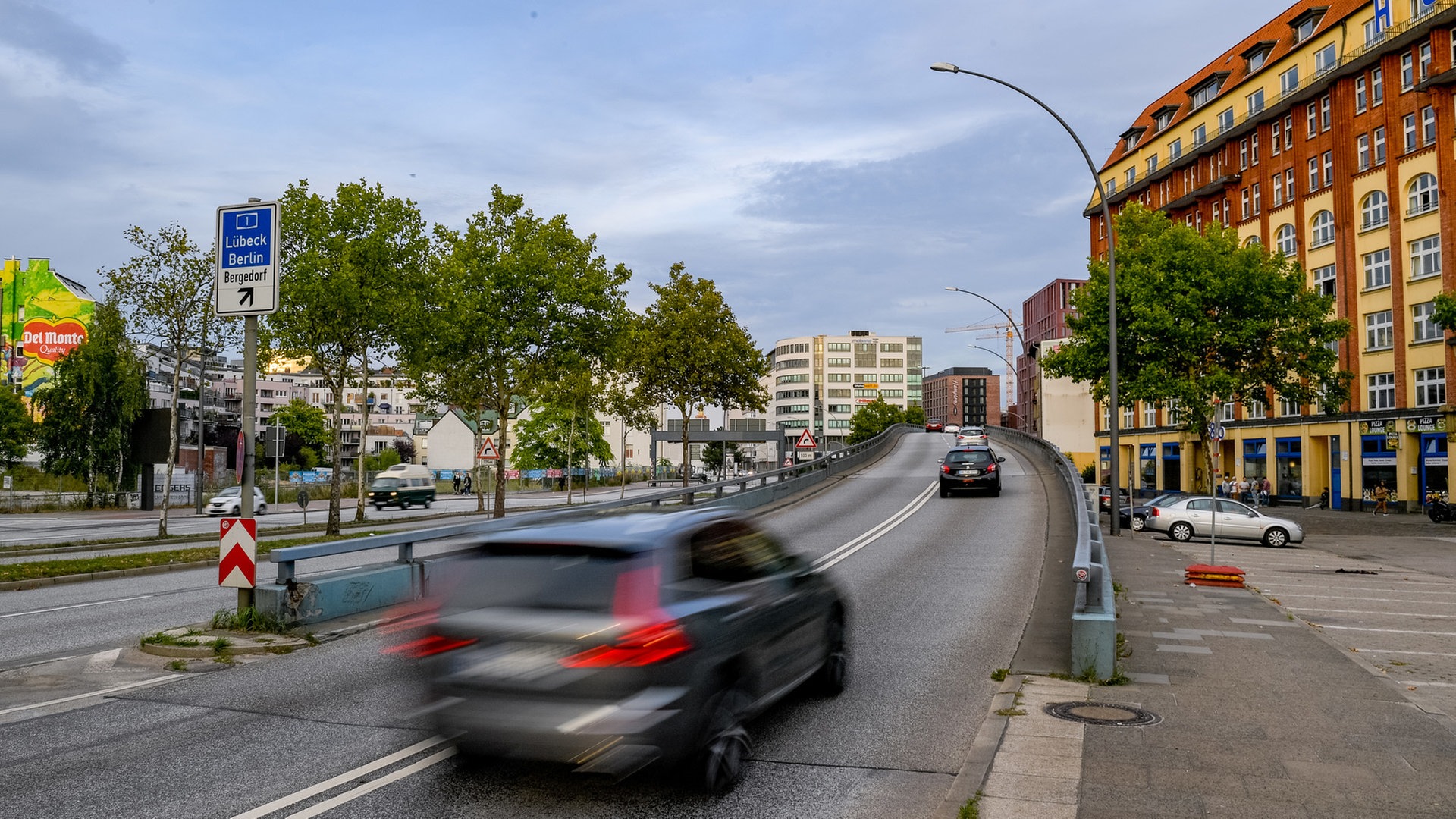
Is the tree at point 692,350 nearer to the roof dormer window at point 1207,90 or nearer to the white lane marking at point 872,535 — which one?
the white lane marking at point 872,535

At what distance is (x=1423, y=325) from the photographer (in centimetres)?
4278

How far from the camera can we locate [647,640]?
5.09m

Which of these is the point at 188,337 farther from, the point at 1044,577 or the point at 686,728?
the point at 686,728

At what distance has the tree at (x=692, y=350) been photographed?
4909cm

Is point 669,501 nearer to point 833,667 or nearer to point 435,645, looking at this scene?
point 833,667

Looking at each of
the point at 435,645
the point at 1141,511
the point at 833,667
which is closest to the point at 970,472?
the point at 1141,511

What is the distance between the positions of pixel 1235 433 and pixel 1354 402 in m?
10.7

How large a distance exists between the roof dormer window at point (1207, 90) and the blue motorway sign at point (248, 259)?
204ft

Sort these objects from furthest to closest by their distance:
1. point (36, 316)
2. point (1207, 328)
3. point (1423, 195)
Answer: point (36, 316) → point (1423, 195) → point (1207, 328)

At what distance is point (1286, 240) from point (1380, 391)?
11.1 m

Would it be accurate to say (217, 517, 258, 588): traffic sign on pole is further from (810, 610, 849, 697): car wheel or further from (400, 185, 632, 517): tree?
(400, 185, 632, 517): tree

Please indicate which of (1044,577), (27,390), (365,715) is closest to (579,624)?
(365,715)

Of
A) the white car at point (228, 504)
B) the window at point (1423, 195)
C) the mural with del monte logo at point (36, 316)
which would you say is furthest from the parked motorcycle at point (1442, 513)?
the mural with del monte logo at point (36, 316)

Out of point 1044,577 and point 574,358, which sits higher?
point 574,358
